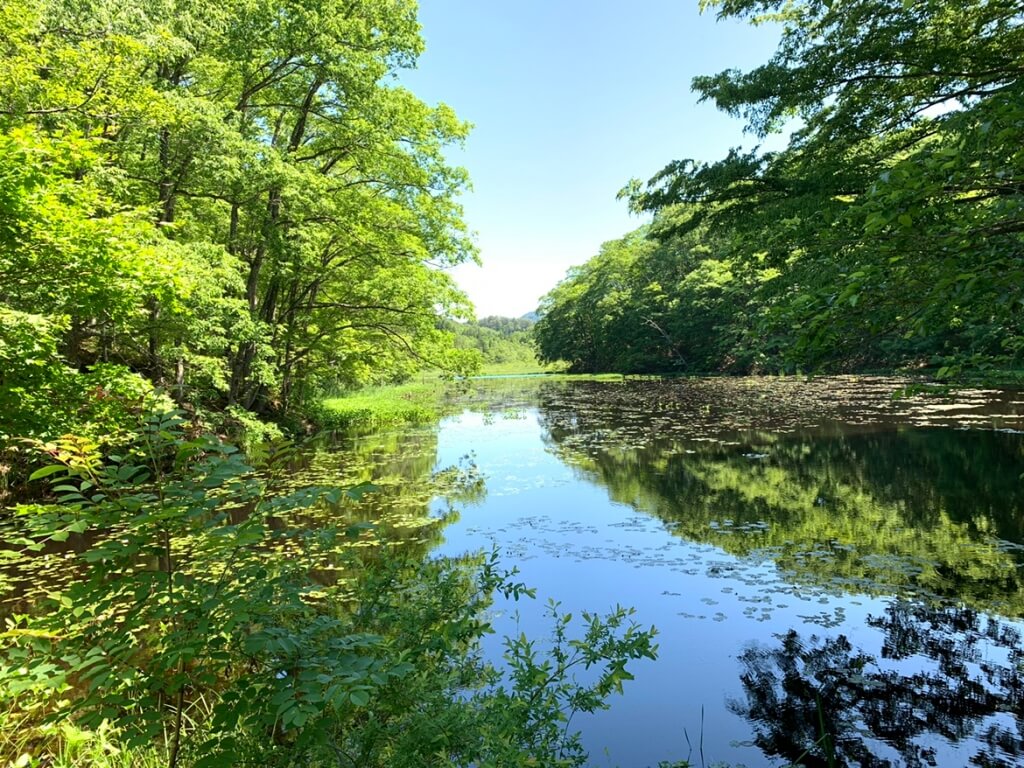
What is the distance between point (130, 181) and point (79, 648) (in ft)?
38.8

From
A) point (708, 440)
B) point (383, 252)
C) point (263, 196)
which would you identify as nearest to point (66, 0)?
point (263, 196)

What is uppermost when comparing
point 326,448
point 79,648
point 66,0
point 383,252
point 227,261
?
point 66,0

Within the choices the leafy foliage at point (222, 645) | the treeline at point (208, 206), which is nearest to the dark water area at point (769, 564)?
the leafy foliage at point (222, 645)

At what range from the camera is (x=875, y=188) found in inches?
111

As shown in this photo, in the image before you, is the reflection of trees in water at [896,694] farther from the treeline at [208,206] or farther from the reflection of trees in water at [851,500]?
the treeline at [208,206]

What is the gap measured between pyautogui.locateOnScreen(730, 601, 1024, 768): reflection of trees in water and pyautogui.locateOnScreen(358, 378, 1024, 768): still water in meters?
0.02

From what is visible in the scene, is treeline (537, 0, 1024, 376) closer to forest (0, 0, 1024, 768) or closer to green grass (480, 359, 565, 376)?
forest (0, 0, 1024, 768)

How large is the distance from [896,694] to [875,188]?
12.8 feet

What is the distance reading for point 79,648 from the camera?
85.3 inches

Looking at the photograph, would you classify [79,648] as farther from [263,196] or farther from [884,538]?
[263,196]

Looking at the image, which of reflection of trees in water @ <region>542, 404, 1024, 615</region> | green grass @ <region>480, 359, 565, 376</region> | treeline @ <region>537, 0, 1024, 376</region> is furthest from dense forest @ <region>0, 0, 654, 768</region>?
green grass @ <region>480, 359, 565, 376</region>

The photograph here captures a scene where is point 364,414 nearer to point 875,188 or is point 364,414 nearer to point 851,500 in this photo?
point 851,500

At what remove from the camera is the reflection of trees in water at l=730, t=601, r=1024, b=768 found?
3.51 metres

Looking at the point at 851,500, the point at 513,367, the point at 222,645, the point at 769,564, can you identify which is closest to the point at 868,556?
the point at 769,564
